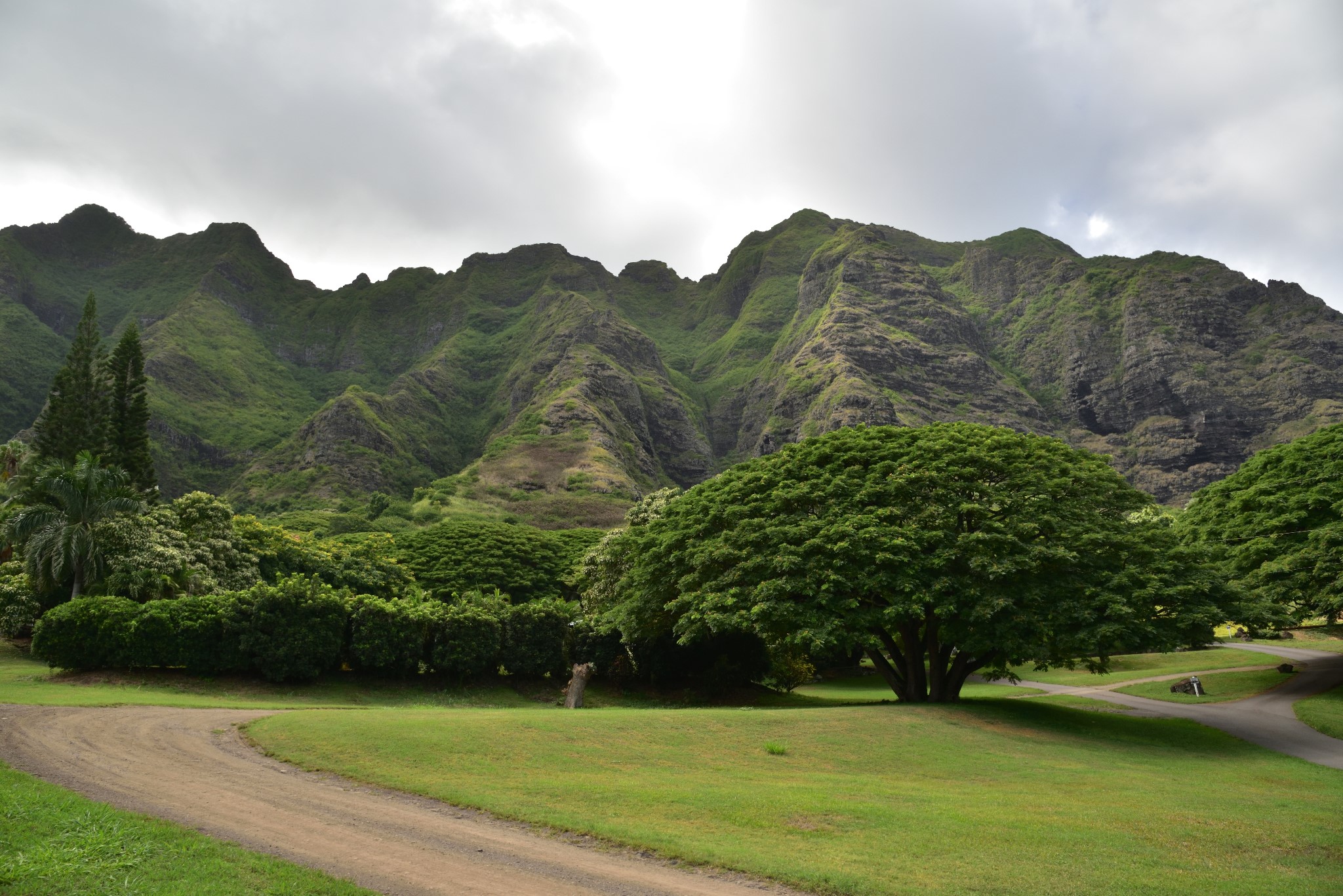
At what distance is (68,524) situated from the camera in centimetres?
3306

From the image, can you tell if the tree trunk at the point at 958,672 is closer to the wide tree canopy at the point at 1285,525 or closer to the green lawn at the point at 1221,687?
the wide tree canopy at the point at 1285,525

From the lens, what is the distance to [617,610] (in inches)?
1162

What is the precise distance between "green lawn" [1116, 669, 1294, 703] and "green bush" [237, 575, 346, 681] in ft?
118

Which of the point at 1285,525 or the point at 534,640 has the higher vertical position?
the point at 1285,525

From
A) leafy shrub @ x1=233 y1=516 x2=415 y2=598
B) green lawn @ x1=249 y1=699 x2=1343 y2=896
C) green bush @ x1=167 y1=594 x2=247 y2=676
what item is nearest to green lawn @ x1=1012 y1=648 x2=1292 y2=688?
green lawn @ x1=249 y1=699 x2=1343 y2=896

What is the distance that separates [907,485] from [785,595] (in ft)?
20.2

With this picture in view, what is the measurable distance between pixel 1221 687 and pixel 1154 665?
1268 cm

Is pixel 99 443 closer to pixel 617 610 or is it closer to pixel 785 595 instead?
pixel 617 610

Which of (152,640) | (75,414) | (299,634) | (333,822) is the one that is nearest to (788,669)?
(299,634)

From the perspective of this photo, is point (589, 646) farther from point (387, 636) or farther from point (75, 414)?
point (75, 414)

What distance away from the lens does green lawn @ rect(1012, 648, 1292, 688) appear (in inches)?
1620

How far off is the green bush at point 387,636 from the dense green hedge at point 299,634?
0.12 ft

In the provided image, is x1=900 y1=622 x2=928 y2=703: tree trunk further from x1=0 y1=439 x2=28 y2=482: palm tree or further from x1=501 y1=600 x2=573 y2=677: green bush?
x1=0 y1=439 x2=28 y2=482: palm tree

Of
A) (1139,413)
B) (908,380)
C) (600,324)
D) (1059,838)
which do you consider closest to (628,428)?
(600,324)
